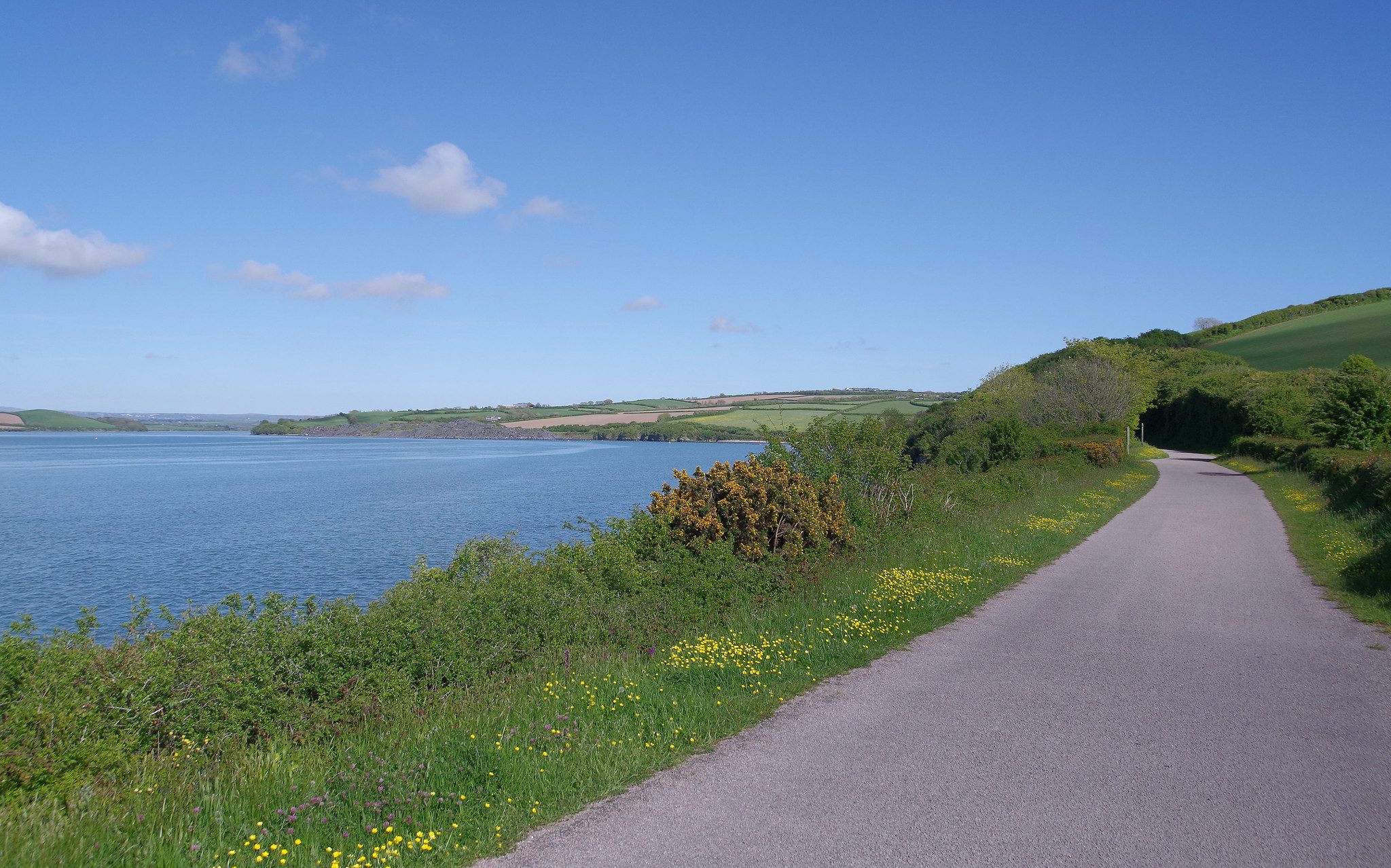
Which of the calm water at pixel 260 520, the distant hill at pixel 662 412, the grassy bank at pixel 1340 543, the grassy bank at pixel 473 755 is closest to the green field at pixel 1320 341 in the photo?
the distant hill at pixel 662 412

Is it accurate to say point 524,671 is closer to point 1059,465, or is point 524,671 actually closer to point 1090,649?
point 1090,649

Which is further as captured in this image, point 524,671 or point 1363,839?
point 524,671

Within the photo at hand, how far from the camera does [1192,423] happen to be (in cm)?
6794

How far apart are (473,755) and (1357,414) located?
3755 cm

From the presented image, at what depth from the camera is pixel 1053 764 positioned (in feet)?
16.5

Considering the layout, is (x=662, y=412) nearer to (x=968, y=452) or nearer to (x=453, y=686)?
(x=968, y=452)

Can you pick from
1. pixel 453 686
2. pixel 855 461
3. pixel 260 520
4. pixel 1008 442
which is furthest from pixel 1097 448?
pixel 453 686

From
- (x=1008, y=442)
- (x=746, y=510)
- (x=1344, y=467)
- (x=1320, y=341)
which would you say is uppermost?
(x=1320, y=341)

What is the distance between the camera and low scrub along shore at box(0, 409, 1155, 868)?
4254 millimetres

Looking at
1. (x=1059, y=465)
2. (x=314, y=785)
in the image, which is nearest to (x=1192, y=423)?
(x=1059, y=465)

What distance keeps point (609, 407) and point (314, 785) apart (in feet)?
390

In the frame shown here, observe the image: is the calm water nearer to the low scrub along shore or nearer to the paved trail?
the low scrub along shore

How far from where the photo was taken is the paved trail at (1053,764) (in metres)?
4.03

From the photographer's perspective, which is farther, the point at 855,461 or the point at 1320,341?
the point at 1320,341
